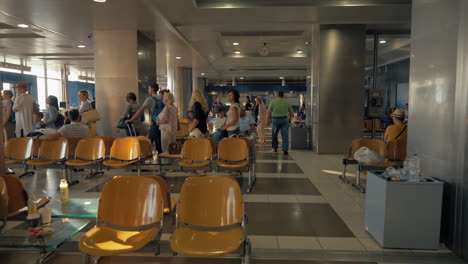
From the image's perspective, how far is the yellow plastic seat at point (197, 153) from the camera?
5098mm

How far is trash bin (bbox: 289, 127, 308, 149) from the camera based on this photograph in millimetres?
9758

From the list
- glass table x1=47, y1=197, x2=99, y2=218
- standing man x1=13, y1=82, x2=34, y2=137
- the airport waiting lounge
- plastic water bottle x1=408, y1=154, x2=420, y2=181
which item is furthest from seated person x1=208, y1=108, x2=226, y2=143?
standing man x1=13, y1=82, x2=34, y2=137

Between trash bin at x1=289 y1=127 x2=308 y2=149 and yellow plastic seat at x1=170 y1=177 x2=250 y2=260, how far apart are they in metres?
7.44

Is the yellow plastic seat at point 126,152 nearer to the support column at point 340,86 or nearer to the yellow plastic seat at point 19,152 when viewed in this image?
the yellow plastic seat at point 19,152

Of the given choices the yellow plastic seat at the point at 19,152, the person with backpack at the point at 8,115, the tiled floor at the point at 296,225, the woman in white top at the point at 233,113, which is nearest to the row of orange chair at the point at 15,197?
the tiled floor at the point at 296,225

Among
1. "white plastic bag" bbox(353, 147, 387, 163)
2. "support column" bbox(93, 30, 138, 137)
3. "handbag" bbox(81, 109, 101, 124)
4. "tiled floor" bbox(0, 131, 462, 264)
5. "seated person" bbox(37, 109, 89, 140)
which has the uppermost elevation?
"support column" bbox(93, 30, 138, 137)

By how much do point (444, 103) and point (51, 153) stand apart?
5.53 m

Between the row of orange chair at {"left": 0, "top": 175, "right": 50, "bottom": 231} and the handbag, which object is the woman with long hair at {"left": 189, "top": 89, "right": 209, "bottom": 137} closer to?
the handbag

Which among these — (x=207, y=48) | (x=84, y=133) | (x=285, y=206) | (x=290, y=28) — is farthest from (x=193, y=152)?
(x=207, y=48)

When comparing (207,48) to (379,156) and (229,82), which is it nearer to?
(379,156)

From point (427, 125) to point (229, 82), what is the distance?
25821mm

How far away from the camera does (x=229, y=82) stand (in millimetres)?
28750

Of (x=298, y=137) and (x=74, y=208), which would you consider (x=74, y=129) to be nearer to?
(x=74, y=208)

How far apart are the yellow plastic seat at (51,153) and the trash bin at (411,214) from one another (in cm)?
476
